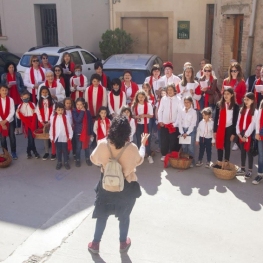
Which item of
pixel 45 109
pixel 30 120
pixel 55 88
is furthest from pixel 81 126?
pixel 55 88

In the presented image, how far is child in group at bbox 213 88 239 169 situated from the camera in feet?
22.0

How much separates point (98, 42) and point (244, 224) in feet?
43.2

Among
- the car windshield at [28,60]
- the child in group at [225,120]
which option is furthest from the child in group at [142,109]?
the car windshield at [28,60]

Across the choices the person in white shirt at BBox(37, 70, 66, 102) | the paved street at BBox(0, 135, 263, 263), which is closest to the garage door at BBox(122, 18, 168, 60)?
the person in white shirt at BBox(37, 70, 66, 102)

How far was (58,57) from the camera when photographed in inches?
456

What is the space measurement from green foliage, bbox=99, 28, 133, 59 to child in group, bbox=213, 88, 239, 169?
31.5 ft

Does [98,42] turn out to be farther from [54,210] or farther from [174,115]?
[54,210]

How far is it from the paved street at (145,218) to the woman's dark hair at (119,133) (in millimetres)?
1489

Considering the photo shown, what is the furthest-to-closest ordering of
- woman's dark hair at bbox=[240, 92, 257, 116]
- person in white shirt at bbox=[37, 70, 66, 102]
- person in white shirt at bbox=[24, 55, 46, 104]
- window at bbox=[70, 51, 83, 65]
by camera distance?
1. window at bbox=[70, 51, 83, 65]
2. person in white shirt at bbox=[24, 55, 46, 104]
3. person in white shirt at bbox=[37, 70, 66, 102]
4. woman's dark hair at bbox=[240, 92, 257, 116]

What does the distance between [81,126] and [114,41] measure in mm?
8991

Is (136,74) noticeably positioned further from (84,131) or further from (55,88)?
(84,131)

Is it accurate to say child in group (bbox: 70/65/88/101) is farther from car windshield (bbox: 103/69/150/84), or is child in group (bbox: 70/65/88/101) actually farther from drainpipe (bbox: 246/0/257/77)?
drainpipe (bbox: 246/0/257/77)

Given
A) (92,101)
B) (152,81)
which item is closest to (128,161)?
(92,101)

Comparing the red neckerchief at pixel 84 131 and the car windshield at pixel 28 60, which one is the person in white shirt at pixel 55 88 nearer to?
the red neckerchief at pixel 84 131
